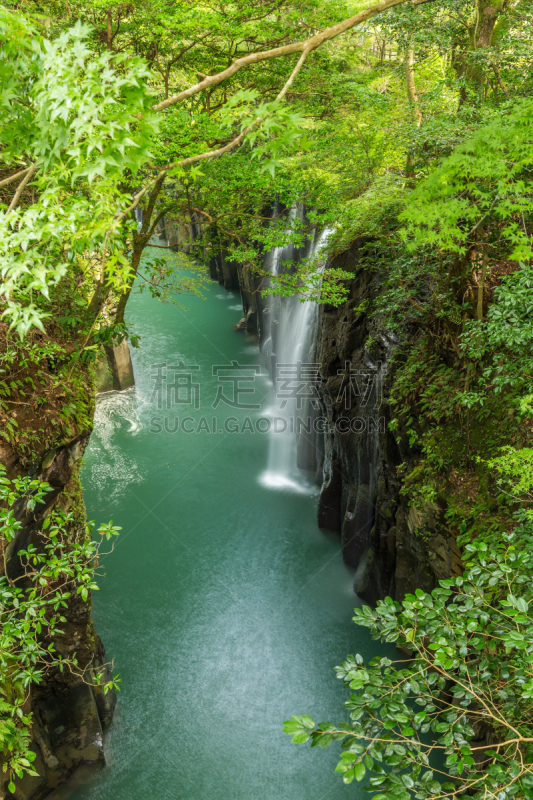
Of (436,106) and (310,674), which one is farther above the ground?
(436,106)

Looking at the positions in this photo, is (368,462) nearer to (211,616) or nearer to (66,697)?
(211,616)

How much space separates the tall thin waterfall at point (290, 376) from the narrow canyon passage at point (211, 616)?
1.32 feet

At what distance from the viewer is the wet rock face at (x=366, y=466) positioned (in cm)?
631

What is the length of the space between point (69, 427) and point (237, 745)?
4901mm

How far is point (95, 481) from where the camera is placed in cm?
1202

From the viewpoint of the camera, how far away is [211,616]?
8484mm

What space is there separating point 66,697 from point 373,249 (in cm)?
798

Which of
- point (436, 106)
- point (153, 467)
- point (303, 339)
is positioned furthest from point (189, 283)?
point (436, 106)

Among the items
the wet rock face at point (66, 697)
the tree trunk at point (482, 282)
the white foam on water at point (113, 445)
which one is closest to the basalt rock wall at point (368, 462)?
the tree trunk at point (482, 282)

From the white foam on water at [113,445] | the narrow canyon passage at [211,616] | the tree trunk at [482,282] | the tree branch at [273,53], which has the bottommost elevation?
the narrow canyon passage at [211,616]

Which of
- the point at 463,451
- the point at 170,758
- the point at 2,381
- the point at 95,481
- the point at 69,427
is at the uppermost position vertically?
the point at 2,381

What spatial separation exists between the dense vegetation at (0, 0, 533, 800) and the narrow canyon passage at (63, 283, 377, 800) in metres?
2.02

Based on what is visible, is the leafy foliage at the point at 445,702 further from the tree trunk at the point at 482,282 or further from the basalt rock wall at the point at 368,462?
the tree trunk at the point at 482,282

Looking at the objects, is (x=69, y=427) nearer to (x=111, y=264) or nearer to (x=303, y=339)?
(x=111, y=264)
